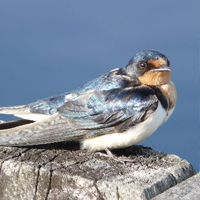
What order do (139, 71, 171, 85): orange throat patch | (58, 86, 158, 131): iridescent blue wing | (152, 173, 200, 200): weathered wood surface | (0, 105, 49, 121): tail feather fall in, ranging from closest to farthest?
(152, 173, 200, 200): weathered wood surface, (58, 86, 158, 131): iridescent blue wing, (139, 71, 171, 85): orange throat patch, (0, 105, 49, 121): tail feather

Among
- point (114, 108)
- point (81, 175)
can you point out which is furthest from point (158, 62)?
point (81, 175)

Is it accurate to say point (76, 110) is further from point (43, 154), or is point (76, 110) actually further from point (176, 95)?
point (176, 95)

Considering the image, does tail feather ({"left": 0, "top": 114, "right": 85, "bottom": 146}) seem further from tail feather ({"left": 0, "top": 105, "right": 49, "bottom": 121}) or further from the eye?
the eye

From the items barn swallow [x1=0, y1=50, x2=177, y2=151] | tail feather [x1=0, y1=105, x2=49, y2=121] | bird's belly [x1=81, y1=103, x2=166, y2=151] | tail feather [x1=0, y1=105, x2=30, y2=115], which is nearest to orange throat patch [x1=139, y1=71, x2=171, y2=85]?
barn swallow [x1=0, y1=50, x2=177, y2=151]

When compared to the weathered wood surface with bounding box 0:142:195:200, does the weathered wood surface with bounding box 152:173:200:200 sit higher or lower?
lower

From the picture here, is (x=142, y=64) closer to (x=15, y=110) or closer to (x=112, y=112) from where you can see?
(x=112, y=112)

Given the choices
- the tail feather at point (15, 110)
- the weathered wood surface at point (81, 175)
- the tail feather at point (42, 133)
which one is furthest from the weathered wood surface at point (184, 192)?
the tail feather at point (15, 110)

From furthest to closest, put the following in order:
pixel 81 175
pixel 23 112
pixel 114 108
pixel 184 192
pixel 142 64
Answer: pixel 23 112 → pixel 142 64 → pixel 114 108 → pixel 81 175 → pixel 184 192
